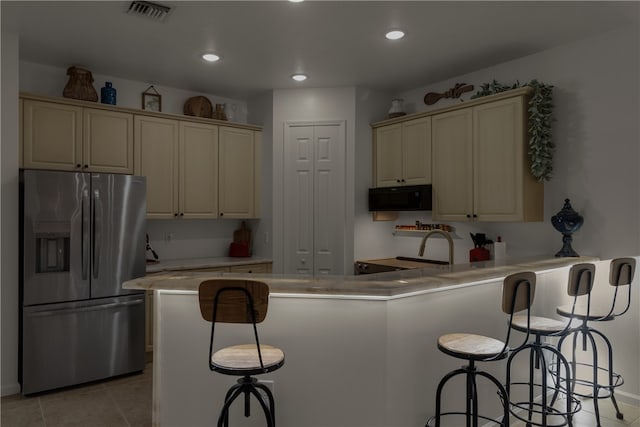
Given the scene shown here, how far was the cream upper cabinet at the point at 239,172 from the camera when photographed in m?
4.94

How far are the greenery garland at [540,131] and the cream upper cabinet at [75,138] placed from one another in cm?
365

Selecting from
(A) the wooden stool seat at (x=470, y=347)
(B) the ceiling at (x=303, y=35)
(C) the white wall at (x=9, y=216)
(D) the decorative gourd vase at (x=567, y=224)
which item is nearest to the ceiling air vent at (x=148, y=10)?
(B) the ceiling at (x=303, y=35)

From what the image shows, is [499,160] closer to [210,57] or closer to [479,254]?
[479,254]

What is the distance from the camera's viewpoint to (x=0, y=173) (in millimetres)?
3396

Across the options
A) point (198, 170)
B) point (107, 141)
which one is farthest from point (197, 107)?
point (107, 141)

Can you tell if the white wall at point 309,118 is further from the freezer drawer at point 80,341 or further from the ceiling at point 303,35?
the freezer drawer at point 80,341

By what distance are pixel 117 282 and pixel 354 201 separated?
7.95ft

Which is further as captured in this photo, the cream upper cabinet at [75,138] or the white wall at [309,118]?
the white wall at [309,118]

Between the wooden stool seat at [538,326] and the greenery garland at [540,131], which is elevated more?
the greenery garland at [540,131]

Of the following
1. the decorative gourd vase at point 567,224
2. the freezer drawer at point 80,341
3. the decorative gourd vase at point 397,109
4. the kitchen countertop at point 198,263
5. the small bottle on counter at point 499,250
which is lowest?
the freezer drawer at point 80,341

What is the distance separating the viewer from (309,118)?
4848 millimetres

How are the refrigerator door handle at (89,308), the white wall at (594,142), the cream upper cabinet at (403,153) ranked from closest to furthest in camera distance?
the white wall at (594,142), the refrigerator door handle at (89,308), the cream upper cabinet at (403,153)

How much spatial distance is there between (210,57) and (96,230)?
1.78 meters

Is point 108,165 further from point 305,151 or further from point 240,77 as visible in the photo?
point 305,151
